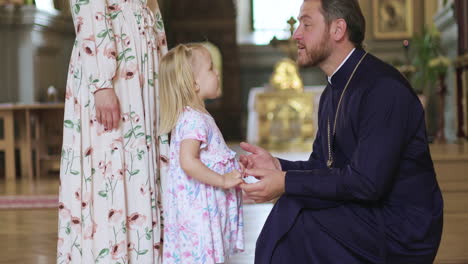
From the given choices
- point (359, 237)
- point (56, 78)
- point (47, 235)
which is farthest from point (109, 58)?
point (56, 78)

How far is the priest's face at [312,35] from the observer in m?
2.33

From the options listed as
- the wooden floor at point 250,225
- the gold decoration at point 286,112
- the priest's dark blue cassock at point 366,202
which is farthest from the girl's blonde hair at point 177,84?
the gold decoration at point 286,112

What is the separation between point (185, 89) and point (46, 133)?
651 centimetres

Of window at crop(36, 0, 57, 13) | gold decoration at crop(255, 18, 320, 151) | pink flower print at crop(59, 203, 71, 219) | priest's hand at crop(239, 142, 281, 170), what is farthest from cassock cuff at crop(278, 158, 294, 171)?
gold decoration at crop(255, 18, 320, 151)

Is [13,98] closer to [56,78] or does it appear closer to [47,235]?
[56,78]

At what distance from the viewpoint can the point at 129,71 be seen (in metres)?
2.72

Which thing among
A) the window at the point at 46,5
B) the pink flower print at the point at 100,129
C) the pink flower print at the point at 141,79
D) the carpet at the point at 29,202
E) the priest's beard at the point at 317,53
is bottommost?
the carpet at the point at 29,202

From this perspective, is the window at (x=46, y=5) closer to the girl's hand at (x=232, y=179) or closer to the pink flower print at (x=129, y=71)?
the pink flower print at (x=129, y=71)

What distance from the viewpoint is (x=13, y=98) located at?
8.82 m

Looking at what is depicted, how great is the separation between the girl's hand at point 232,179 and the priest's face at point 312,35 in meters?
0.43

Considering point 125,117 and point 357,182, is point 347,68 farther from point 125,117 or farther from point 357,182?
point 125,117

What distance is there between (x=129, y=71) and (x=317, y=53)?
29.7 inches

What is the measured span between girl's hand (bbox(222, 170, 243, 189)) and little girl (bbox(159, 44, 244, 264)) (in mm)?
53

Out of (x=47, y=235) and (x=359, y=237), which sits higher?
(x=359, y=237)
